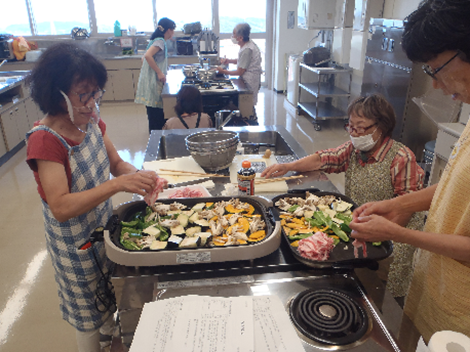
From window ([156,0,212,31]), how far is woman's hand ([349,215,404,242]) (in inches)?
309

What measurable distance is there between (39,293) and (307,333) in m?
2.13

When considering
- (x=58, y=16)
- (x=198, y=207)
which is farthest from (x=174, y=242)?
(x=58, y=16)

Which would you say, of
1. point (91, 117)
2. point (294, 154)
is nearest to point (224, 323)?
point (91, 117)

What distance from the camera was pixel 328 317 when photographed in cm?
94

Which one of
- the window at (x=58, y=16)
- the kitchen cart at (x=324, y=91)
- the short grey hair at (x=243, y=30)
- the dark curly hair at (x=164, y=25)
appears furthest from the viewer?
the window at (x=58, y=16)

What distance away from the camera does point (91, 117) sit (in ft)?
4.63

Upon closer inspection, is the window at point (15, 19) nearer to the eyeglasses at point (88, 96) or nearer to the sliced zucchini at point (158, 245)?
the eyeglasses at point (88, 96)

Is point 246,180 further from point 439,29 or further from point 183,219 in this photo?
point 439,29

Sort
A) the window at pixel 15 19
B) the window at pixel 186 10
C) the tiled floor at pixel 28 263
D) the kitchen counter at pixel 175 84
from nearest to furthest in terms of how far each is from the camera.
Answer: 1. the tiled floor at pixel 28 263
2. the kitchen counter at pixel 175 84
3. the window at pixel 15 19
4. the window at pixel 186 10

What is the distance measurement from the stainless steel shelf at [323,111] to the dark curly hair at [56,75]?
4.62m

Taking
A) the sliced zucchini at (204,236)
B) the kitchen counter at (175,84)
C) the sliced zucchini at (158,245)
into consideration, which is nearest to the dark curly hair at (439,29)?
the sliced zucchini at (204,236)

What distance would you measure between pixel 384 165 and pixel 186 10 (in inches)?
302

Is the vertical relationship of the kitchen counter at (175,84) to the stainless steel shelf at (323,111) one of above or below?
above

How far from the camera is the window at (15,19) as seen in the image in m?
7.59
